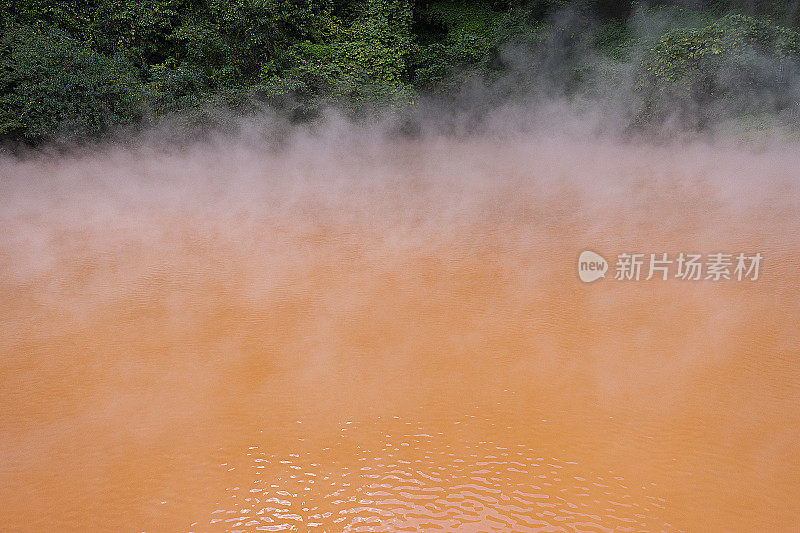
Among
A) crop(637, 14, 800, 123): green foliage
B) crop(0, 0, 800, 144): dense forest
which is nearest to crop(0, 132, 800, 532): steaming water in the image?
crop(637, 14, 800, 123): green foliage

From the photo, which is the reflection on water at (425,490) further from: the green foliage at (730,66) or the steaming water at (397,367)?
the green foliage at (730,66)

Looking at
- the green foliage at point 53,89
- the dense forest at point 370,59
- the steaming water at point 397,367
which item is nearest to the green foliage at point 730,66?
the dense forest at point 370,59

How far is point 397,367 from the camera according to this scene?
8.18ft

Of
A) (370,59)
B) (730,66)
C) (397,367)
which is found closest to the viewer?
(397,367)

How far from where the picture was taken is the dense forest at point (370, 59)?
6074 mm

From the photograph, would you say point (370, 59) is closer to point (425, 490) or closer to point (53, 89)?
point (53, 89)

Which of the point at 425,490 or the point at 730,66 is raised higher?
the point at 730,66

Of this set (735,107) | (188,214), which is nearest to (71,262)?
(188,214)

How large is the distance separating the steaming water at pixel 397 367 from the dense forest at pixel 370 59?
1.88 meters

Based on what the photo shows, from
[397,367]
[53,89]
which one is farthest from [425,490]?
[53,89]

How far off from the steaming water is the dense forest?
1.88m

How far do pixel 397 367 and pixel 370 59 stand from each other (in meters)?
6.18

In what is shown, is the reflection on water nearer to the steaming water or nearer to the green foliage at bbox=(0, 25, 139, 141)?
the steaming water

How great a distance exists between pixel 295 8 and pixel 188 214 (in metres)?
4.41
